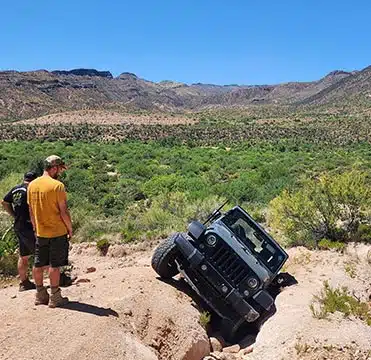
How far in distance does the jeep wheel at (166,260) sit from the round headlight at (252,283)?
144cm

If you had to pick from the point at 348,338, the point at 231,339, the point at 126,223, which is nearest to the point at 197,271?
the point at 231,339

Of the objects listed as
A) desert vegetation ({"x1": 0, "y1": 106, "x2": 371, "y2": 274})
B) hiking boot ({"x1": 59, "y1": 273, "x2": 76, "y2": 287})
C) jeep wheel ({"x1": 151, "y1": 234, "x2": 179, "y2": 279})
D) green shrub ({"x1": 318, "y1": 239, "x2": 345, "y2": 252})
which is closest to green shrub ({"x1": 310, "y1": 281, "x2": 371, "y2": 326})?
jeep wheel ({"x1": 151, "y1": 234, "x2": 179, "y2": 279})

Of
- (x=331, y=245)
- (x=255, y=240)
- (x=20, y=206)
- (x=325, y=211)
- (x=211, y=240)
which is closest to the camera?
(x=20, y=206)

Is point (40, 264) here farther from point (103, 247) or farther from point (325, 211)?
point (325, 211)

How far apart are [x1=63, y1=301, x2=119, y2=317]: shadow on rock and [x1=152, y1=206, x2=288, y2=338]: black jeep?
69.9 inches

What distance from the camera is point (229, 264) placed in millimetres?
8625

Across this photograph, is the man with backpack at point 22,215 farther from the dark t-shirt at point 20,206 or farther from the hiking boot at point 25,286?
the hiking boot at point 25,286

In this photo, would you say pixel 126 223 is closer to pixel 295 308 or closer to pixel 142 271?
pixel 142 271

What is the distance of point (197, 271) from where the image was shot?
8.69 m

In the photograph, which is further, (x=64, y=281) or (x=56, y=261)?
(x=64, y=281)

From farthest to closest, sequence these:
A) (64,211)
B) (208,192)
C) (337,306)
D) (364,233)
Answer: (208,192)
(364,233)
(337,306)
(64,211)

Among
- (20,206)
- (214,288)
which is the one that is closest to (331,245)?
(214,288)

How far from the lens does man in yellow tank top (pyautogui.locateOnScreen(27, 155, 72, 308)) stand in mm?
6957

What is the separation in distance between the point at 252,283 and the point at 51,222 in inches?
133
